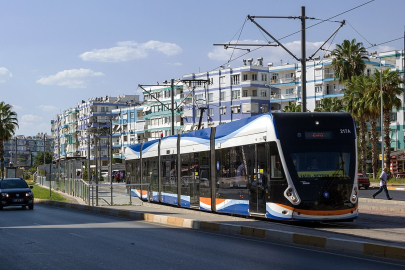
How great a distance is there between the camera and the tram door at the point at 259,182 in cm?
1691

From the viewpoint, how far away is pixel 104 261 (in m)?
10.3

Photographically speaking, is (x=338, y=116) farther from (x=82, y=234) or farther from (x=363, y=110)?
(x=363, y=110)

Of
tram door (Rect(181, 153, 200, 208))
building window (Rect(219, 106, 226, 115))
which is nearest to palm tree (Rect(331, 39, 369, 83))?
building window (Rect(219, 106, 226, 115))

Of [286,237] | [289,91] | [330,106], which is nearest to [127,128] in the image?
[289,91]

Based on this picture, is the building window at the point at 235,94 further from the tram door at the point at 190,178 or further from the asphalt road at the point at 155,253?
the asphalt road at the point at 155,253

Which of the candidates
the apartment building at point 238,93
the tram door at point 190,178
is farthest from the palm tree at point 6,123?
the tram door at point 190,178

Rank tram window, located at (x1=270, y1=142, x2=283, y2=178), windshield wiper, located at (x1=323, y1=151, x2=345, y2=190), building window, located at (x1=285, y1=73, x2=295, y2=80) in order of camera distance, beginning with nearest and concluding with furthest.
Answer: windshield wiper, located at (x1=323, y1=151, x2=345, y2=190), tram window, located at (x1=270, y1=142, x2=283, y2=178), building window, located at (x1=285, y1=73, x2=295, y2=80)

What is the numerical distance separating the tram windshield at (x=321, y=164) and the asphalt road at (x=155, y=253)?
2.73 meters

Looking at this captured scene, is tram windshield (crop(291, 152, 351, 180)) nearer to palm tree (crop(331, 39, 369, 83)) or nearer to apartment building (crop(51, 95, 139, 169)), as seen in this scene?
palm tree (crop(331, 39, 369, 83))

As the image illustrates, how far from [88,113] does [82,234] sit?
13079cm

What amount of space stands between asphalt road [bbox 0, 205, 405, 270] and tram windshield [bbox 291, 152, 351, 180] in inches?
107

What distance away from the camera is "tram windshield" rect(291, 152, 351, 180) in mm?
16000

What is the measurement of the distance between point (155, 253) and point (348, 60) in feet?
185

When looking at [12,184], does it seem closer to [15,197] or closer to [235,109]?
[15,197]
